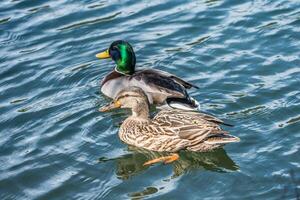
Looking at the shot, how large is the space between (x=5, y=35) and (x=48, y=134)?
394 centimetres

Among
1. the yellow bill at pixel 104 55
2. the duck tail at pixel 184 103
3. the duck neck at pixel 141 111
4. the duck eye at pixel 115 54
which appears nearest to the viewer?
the duck neck at pixel 141 111

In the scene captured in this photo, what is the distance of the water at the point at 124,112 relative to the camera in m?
9.23

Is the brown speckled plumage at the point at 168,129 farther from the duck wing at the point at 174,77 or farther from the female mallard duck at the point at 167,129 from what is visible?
the duck wing at the point at 174,77

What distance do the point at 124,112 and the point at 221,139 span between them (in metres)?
2.20

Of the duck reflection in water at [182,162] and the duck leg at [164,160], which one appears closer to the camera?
the duck reflection in water at [182,162]

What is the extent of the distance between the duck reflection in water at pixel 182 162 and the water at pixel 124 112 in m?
0.02

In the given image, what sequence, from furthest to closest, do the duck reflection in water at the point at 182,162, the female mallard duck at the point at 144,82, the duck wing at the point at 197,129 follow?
the female mallard duck at the point at 144,82 → the duck wing at the point at 197,129 → the duck reflection in water at the point at 182,162

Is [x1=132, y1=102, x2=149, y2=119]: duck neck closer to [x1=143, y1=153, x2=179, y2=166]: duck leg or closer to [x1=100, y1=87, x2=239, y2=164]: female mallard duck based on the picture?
[x1=100, y1=87, x2=239, y2=164]: female mallard duck

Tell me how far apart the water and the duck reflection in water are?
0.6 inches

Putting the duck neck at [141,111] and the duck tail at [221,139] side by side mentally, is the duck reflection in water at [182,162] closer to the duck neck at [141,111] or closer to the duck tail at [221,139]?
the duck tail at [221,139]

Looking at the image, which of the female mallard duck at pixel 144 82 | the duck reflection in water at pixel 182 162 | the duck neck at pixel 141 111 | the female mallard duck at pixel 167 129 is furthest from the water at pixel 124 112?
the duck neck at pixel 141 111

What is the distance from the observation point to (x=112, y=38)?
Result: 45.2 feet

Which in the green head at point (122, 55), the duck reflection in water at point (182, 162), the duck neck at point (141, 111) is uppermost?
the green head at point (122, 55)

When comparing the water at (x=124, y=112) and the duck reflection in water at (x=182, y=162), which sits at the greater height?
the water at (x=124, y=112)
